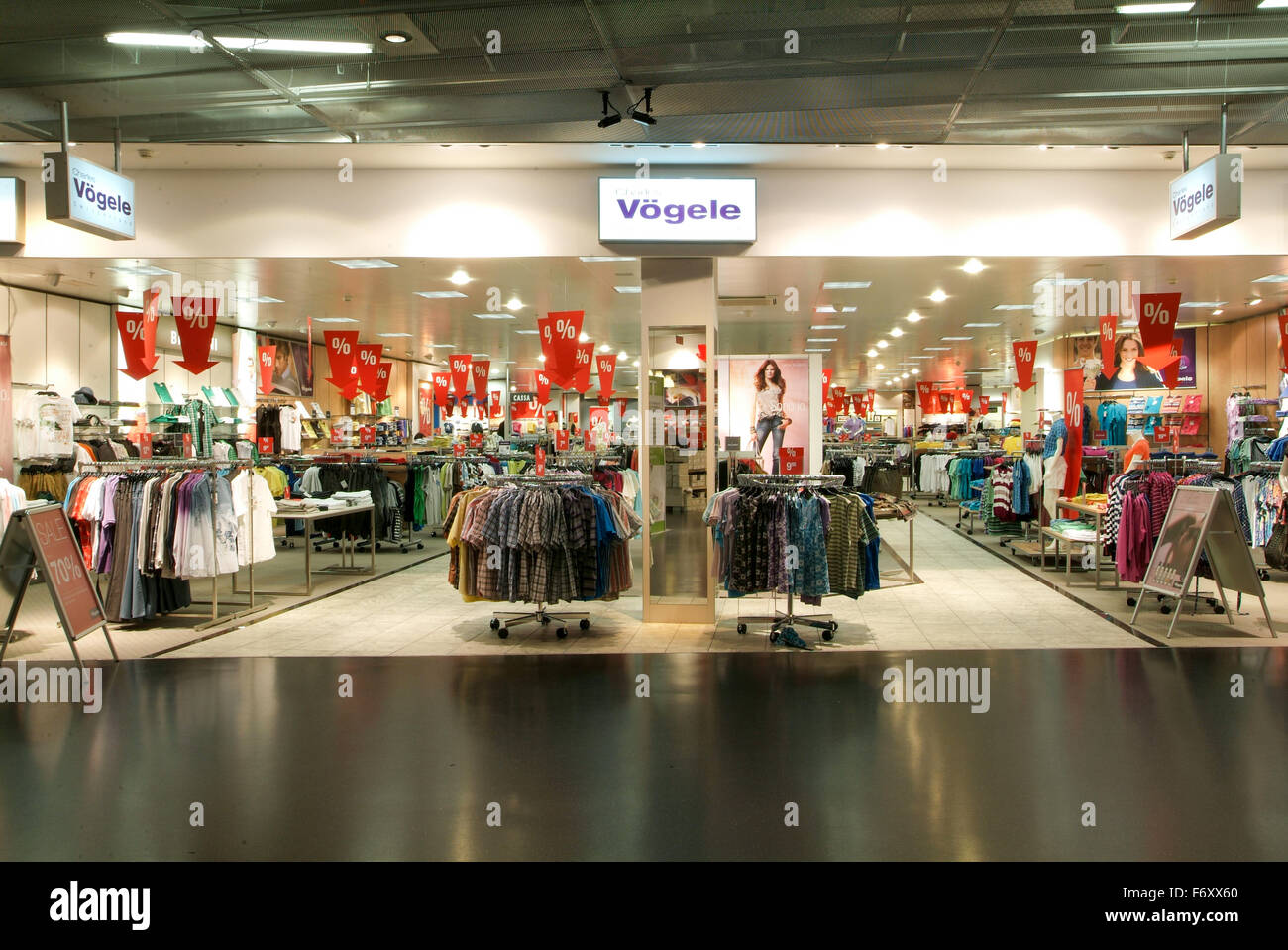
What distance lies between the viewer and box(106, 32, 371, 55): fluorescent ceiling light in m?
5.52

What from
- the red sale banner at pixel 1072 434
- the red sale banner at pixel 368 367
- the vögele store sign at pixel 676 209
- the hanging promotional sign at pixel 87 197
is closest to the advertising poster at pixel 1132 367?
the red sale banner at pixel 1072 434

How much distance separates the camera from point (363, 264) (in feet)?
28.5

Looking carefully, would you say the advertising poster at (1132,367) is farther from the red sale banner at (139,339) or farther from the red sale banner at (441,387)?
Result: the red sale banner at (139,339)

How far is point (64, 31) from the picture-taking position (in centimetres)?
546

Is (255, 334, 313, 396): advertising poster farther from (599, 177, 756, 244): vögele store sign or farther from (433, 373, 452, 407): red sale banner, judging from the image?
(599, 177, 756, 244): vögele store sign

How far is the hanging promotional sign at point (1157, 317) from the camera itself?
346 inches

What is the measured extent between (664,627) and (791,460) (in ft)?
15.9

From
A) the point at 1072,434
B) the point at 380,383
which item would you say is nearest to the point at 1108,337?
the point at 1072,434

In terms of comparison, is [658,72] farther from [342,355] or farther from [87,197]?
[342,355]

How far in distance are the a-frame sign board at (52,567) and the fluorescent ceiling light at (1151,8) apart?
7577 millimetres

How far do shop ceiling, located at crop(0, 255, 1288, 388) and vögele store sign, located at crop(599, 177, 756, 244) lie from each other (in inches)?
30.0

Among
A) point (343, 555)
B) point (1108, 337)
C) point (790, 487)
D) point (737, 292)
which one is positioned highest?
point (737, 292)

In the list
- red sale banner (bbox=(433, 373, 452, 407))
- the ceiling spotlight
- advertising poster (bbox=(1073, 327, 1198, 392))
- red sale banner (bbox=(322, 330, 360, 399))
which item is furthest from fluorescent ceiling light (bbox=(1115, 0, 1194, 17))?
red sale banner (bbox=(433, 373, 452, 407))
